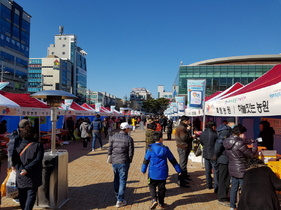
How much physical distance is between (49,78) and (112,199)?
9074 centimetres

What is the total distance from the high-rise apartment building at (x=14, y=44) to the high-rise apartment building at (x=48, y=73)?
24.0 m

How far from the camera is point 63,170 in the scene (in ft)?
15.6

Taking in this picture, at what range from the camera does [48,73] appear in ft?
291

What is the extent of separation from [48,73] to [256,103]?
3629 inches

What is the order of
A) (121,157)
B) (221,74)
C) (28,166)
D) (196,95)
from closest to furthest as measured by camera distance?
(28,166) → (121,157) → (196,95) → (221,74)

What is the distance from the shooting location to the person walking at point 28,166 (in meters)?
3.70

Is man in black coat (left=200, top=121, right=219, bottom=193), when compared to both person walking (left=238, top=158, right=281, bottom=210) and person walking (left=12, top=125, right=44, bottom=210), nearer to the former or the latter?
person walking (left=238, top=158, right=281, bottom=210)

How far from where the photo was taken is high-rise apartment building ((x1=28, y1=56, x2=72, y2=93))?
88750mm

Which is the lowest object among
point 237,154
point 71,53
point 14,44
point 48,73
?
point 237,154

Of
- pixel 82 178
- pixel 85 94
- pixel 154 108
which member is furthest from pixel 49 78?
pixel 82 178

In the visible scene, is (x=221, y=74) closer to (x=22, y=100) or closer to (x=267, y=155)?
(x=22, y=100)

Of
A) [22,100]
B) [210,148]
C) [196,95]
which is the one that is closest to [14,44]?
[22,100]

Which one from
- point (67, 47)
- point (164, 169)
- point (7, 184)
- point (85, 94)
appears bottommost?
point (7, 184)

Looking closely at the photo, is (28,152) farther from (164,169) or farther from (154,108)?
(154,108)
